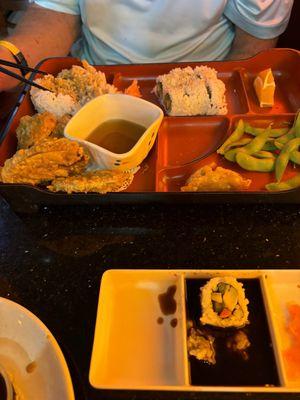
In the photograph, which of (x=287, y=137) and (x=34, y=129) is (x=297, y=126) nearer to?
(x=287, y=137)

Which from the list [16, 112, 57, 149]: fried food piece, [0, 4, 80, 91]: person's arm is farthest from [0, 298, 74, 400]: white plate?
[0, 4, 80, 91]: person's arm

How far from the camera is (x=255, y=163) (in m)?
0.93

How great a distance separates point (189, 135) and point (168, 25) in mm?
483

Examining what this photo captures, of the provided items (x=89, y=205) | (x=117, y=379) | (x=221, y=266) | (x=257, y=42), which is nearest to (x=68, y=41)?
(x=257, y=42)

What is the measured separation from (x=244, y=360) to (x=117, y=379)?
0.77 feet

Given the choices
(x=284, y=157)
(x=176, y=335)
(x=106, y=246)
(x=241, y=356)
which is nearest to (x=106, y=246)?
(x=106, y=246)

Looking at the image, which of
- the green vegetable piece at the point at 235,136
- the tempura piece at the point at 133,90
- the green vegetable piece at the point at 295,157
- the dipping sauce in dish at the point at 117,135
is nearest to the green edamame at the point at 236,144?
the green vegetable piece at the point at 235,136

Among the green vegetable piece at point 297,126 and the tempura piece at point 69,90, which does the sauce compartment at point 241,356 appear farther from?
the tempura piece at point 69,90

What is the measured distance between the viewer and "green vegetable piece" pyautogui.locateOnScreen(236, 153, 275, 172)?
36.4 inches

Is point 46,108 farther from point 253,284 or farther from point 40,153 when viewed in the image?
point 253,284

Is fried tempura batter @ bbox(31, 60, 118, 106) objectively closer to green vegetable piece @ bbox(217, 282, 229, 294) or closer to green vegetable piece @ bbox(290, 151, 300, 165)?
green vegetable piece @ bbox(290, 151, 300, 165)

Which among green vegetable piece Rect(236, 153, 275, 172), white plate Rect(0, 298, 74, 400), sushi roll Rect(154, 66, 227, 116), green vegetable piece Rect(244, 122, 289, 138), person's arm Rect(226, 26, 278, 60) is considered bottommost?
white plate Rect(0, 298, 74, 400)

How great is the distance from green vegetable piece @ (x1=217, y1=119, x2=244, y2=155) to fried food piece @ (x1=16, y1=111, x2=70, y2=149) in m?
0.43

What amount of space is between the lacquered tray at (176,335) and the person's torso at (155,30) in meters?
0.92
